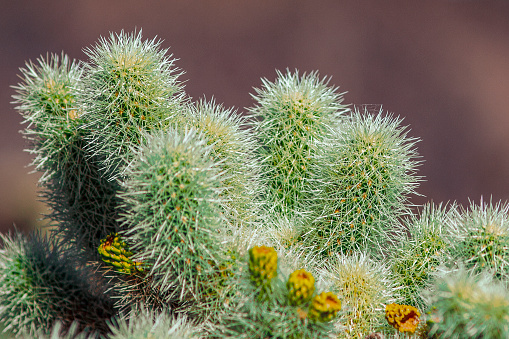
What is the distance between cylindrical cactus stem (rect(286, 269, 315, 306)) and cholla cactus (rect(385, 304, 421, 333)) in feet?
0.55

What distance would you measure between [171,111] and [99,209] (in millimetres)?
183

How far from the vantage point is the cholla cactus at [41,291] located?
603mm

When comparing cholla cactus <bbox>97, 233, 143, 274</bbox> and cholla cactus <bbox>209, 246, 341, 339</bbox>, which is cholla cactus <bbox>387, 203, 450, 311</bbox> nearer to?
cholla cactus <bbox>209, 246, 341, 339</bbox>

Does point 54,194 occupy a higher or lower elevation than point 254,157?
lower

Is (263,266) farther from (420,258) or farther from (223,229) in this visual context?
(420,258)

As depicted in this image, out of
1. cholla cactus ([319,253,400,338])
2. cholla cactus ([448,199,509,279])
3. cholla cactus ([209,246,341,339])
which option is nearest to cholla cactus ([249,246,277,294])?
cholla cactus ([209,246,341,339])

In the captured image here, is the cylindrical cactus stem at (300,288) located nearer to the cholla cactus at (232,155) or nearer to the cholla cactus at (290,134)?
the cholla cactus at (232,155)

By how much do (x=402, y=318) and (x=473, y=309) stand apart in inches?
5.6

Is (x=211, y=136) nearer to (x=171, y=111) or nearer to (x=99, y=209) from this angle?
(x=171, y=111)

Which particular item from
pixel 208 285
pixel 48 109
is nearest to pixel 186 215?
pixel 208 285

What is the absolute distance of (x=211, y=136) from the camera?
709 millimetres

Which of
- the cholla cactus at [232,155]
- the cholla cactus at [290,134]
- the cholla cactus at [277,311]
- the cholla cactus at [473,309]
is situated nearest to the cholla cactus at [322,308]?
the cholla cactus at [277,311]

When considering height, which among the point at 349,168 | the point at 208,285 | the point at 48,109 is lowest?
the point at 208,285

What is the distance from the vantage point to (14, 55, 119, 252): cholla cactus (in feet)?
2.25
